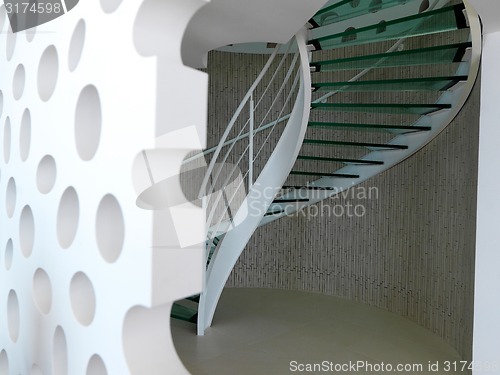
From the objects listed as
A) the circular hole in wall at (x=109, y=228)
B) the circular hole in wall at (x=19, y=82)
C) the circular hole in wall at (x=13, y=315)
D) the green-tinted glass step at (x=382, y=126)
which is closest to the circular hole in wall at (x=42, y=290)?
the circular hole in wall at (x=13, y=315)

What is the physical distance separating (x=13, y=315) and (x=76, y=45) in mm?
975

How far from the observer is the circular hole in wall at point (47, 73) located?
4.85 ft

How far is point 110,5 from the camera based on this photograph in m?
1.19

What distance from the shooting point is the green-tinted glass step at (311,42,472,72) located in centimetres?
304

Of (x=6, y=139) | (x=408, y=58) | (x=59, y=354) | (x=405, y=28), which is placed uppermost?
(x=405, y=28)

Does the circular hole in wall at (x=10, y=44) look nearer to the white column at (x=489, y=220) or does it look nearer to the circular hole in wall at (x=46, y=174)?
the circular hole in wall at (x=46, y=174)

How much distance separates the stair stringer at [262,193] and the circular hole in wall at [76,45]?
2151 mm

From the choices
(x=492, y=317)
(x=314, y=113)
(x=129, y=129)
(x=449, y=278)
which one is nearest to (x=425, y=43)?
(x=314, y=113)

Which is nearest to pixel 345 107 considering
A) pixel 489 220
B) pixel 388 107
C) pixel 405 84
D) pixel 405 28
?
pixel 388 107

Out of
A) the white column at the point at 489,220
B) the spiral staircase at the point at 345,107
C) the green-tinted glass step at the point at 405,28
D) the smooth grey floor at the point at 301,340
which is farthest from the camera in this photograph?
the smooth grey floor at the point at 301,340

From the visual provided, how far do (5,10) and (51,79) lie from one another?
1.64 ft

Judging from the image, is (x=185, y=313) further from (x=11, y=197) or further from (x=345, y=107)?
(x=11, y=197)

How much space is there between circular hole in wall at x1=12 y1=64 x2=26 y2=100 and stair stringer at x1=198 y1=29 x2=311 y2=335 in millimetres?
2046

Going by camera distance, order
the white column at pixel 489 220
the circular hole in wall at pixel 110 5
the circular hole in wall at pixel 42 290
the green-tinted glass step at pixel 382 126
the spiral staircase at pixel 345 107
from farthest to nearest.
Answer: the green-tinted glass step at pixel 382 126 → the spiral staircase at pixel 345 107 → the white column at pixel 489 220 → the circular hole in wall at pixel 42 290 → the circular hole in wall at pixel 110 5
